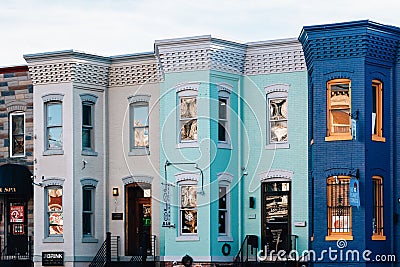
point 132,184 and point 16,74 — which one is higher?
point 16,74

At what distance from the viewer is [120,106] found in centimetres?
3812

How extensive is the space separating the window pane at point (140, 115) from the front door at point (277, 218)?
5.34 metres

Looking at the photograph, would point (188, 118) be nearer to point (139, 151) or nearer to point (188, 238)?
point (139, 151)

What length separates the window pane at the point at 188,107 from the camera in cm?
3531

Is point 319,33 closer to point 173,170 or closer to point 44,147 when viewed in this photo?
point 173,170

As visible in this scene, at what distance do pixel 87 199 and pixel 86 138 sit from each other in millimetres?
2133

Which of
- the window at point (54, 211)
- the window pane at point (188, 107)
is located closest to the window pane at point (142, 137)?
the window pane at point (188, 107)

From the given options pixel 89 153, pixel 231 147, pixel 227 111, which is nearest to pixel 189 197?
pixel 231 147

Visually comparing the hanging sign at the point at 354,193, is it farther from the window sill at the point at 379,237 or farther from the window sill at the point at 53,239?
the window sill at the point at 53,239

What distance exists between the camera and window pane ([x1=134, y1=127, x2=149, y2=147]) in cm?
3772

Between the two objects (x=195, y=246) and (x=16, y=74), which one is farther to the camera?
(x=16, y=74)

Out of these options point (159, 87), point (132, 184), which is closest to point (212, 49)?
point (159, 87)

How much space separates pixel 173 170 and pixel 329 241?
597cm

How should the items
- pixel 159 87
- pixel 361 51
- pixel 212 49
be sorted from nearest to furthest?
pixel 361 51, pixel 212 49, pixel 159 87
